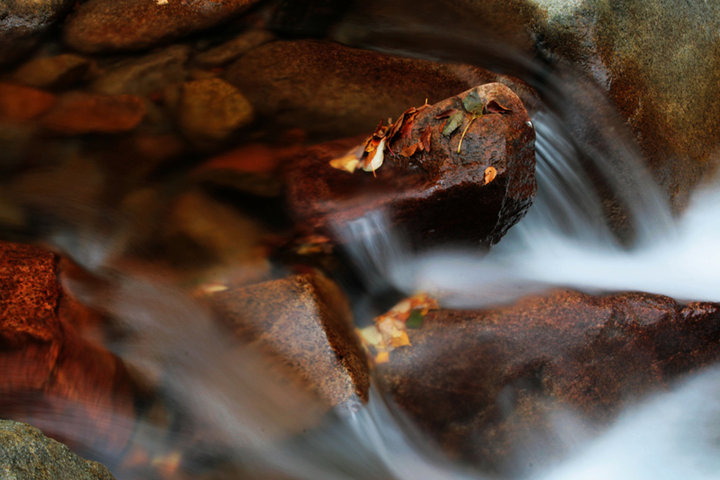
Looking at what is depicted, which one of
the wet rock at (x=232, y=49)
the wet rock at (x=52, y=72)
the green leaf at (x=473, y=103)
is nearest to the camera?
the green leaf at (x=473, y=103)

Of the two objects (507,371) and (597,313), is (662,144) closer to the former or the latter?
(597,313)

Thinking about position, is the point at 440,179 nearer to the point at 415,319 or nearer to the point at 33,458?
the point at 415,319

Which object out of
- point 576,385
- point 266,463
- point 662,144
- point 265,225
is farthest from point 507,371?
point 662,144

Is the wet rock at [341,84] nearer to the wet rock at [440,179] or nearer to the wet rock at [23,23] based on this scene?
the wet rock at [440,179]

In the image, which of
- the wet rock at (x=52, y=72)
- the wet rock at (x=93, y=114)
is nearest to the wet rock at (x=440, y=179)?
the wet rock at (x=93, y=114)

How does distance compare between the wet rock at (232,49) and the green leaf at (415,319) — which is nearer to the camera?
the green leaf at (415,319)

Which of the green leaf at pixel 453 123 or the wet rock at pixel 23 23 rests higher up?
the green leaf at pixel 453 123

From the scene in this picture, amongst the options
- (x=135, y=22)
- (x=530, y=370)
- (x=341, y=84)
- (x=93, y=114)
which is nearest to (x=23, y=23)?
(x=135, y=22)
